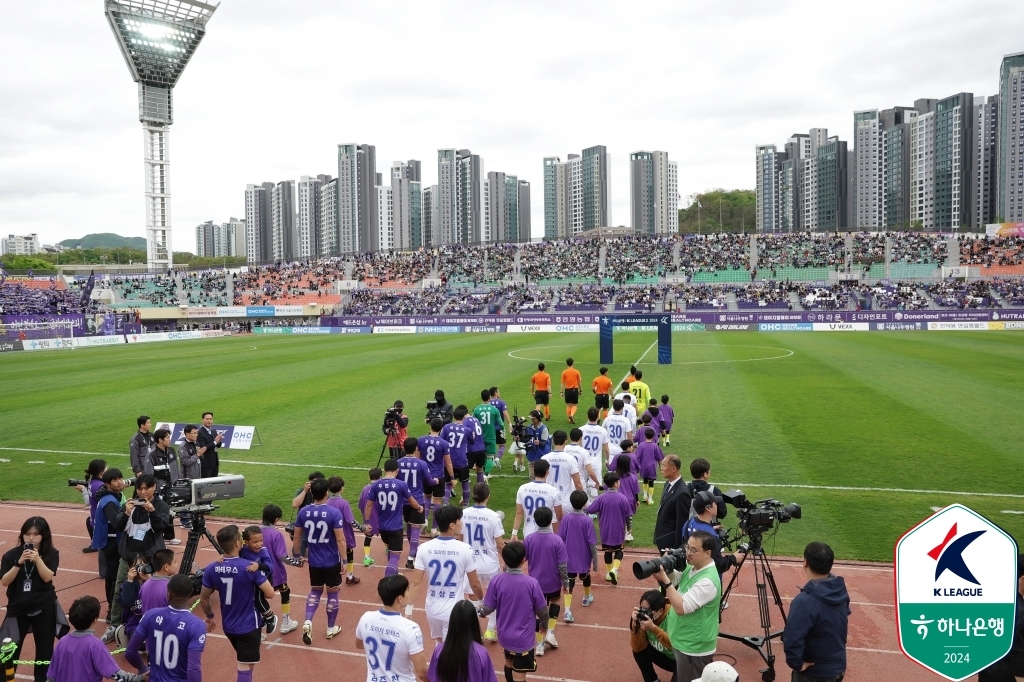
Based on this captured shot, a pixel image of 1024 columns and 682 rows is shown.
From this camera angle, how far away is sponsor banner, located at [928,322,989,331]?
170 feet

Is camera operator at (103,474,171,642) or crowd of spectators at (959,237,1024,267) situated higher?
crowd of spectators at (959,237,1024,267)

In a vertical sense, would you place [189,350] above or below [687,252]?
below

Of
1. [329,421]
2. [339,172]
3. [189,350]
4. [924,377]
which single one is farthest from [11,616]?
[339,172]

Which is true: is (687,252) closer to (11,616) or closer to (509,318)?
(509,318)

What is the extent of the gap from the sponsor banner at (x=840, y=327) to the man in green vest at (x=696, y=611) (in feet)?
175

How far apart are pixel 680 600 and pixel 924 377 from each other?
82.2 feet

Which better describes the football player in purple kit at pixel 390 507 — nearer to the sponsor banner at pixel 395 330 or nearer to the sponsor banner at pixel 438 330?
the sponsor banner at pixel 438 330

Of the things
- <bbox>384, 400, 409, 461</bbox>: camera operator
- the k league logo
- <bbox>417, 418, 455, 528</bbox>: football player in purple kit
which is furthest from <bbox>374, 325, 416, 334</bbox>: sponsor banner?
the k league logo

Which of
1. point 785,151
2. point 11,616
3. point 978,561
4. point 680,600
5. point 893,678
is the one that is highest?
point 785,151

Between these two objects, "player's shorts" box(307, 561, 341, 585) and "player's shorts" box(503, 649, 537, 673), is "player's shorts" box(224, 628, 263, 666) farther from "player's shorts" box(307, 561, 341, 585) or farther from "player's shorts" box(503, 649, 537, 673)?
"player's shorts" box(503, 649, 537, 673)

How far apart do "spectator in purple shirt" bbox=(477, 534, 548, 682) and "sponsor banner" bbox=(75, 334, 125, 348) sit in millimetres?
55753

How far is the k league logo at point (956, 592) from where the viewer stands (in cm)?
404

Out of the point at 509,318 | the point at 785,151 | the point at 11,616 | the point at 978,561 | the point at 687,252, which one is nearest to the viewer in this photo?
the point at 978,561

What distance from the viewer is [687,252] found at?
80.0 metres
